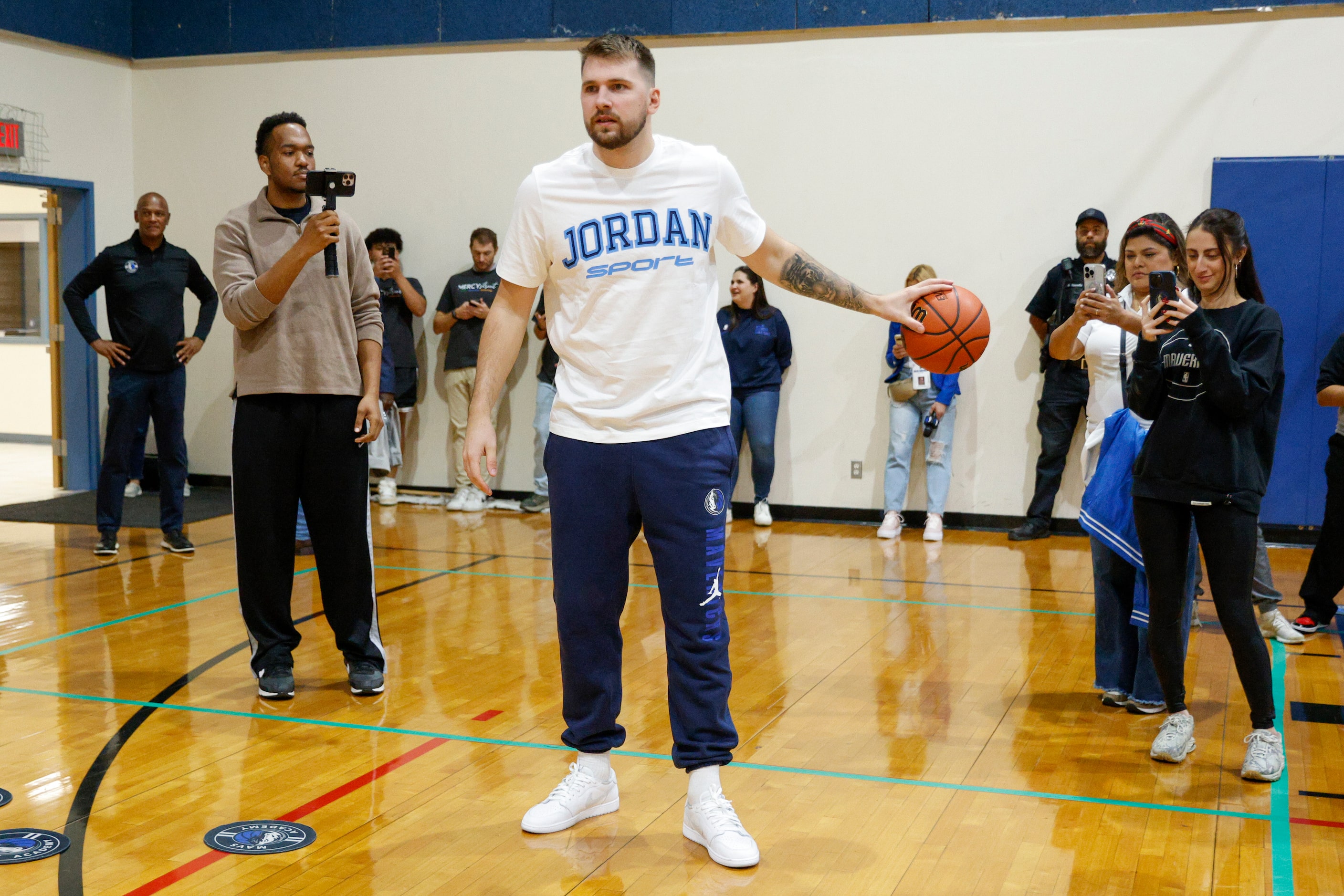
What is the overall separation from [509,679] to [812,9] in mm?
5753

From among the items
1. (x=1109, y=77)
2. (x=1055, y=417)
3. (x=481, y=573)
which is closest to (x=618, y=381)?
(x=481, y=573)

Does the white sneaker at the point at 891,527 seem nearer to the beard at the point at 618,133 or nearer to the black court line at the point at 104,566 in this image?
the black court line at the point at 104,566

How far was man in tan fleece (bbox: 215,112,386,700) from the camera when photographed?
4.13 m

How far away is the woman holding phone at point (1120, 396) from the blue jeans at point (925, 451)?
3.58m

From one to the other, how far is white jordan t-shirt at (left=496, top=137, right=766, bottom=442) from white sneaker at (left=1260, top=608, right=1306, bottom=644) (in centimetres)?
352

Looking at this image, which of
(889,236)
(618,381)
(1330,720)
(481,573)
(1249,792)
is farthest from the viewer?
(889,236)

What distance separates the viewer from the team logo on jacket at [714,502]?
9.60ft

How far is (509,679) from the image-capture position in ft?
15.0

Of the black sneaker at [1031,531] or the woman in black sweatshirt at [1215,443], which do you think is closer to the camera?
the woman in black sweatshirt at [1215,443]

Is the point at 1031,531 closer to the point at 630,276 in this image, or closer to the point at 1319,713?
the point at 1319,713

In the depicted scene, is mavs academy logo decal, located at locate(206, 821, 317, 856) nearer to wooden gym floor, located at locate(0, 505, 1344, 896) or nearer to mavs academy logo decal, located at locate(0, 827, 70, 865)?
wooden gym floor, located at locate(0, 505, 1344, 896)

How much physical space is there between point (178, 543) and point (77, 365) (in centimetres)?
366

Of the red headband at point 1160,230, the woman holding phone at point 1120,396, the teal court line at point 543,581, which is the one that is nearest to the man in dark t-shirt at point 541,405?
the teal court line at point 543,581

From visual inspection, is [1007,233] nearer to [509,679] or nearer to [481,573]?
[481,573]
